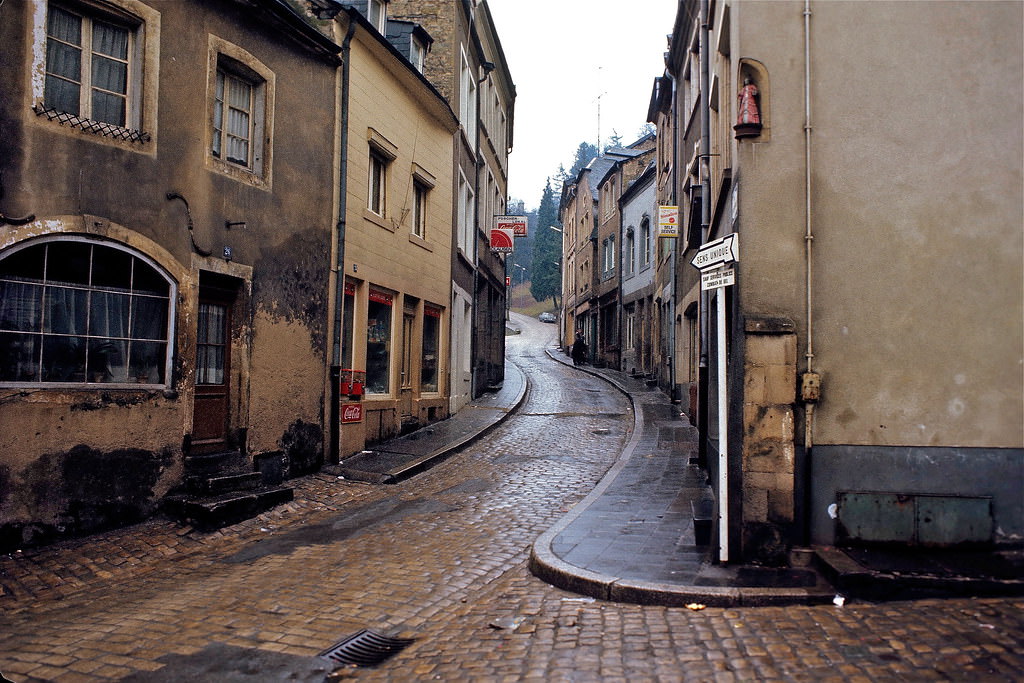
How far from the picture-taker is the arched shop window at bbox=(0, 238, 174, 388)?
7738mm

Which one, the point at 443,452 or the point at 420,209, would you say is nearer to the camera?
the point at 443,452

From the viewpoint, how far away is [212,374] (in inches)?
398

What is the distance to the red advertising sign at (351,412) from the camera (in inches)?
480

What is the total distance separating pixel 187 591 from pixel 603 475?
633 cm

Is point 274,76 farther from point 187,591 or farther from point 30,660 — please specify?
point 30,660

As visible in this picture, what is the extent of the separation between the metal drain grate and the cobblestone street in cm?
11

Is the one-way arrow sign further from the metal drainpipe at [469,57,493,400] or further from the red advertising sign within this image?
the metal drainpipe at [469,57,493,400]

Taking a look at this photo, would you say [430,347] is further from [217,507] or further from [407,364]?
[217,507]

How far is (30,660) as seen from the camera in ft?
16.3

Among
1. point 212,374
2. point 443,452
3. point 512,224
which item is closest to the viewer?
point 212,374

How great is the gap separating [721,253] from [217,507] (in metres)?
5.91

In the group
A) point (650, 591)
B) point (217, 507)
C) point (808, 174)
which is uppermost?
point (808, 174)

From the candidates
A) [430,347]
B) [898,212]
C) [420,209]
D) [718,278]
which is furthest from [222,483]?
[420,209]

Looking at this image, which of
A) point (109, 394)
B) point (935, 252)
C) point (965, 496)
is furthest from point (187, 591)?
point (935, 252)
